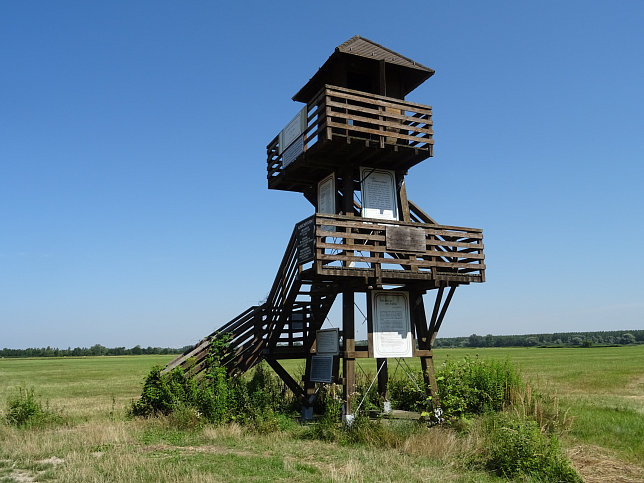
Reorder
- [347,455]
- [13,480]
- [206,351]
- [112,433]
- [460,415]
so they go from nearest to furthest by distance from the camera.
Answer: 1. [13,480]
2. [347,455]
3. [112,433]
4. [460,415]
5. [206,351]

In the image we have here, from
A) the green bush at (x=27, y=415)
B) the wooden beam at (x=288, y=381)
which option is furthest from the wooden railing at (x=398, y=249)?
the green bush at (x=27, y=415)

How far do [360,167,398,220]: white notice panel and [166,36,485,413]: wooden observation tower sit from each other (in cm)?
4

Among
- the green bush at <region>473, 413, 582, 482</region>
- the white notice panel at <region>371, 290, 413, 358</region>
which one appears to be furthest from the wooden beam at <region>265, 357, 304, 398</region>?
the green bush at <region>473, 413, 582, 482</region>

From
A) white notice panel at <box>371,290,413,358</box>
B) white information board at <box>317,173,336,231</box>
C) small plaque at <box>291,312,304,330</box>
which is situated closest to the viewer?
white notice panel at <box>371,290,413,358</box>

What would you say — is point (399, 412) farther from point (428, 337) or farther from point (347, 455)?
point (347, 455)

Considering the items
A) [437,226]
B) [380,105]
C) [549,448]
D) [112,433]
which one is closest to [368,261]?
[437,226]

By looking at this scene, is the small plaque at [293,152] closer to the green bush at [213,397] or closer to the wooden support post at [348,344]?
the wooden support post at [348,344]

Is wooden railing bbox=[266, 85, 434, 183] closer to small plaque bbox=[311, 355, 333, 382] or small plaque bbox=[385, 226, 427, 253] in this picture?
small plaque bbox=[385, 226, 427, 253]

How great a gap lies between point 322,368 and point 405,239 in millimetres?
5375

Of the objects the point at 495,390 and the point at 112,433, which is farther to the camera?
the point at 495,390

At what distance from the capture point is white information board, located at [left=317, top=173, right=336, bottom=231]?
63.3 ft

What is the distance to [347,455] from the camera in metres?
12.9

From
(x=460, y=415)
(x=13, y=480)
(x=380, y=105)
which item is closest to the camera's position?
(x=13, y=480)

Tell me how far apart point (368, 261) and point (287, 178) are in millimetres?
5945
